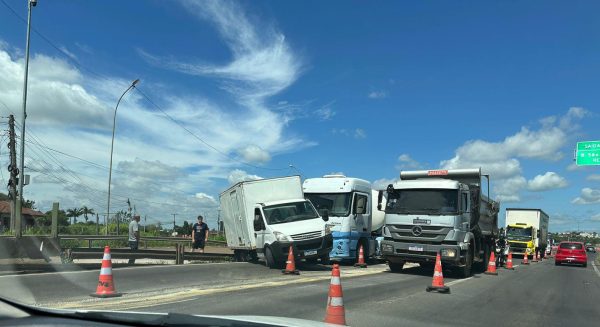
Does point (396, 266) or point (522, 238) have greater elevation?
point (396, 266)

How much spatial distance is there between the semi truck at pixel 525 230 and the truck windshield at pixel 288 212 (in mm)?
23372

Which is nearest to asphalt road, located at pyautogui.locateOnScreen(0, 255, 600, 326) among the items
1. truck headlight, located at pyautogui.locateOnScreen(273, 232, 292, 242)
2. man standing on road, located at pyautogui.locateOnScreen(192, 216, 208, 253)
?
truck headlight, located at pyautogui.locateOnScreen(273, 232, 292, 242)

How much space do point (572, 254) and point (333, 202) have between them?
19.9 meters

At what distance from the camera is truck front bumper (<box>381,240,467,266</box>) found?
1507 cm

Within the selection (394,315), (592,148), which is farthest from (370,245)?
(592,148)

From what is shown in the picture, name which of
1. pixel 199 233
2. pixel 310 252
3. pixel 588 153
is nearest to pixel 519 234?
pixel 588 153

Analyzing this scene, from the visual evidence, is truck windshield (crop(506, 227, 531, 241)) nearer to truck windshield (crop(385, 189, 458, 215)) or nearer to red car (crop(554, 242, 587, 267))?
red car (crop(554, 242, 587, 267))

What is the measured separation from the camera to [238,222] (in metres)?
18.7

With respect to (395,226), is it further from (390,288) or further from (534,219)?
(534,219)

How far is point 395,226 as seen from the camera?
16.2 metres

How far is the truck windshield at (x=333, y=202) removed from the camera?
18.6 m

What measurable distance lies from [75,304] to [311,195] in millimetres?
11869

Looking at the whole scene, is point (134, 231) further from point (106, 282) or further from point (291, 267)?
point (106, 282)

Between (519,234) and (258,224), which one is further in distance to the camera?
(519,234)
